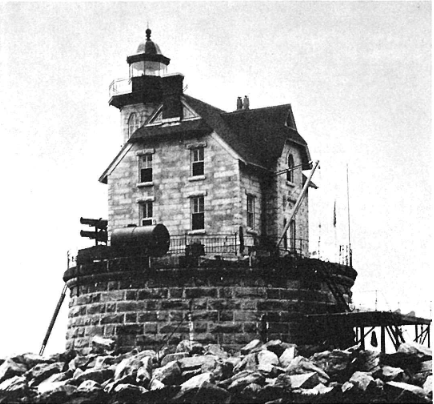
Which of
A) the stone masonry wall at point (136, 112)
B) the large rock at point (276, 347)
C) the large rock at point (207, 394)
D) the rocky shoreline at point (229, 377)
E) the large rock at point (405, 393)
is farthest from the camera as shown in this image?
the stone masonry wall at point (136, 112)

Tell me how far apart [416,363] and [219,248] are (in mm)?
9968

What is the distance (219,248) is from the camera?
3919 centimetres

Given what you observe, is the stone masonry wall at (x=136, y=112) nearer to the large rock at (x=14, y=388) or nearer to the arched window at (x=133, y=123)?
the arched window at (x=133, y=123)

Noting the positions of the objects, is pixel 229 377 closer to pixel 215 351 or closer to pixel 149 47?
pixel 215 351

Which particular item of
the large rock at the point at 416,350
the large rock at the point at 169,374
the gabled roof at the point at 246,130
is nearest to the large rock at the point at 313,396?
the large rock at the point at 169,374

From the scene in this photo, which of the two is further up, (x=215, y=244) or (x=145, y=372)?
(x=215, y=244)

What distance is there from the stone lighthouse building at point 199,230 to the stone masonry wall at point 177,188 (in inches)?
1.5

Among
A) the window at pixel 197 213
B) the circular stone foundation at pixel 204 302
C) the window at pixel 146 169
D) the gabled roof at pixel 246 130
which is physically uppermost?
the gabled roof at pixel 246 130

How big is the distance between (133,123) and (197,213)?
20.5ft

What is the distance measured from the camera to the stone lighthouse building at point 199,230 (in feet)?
121

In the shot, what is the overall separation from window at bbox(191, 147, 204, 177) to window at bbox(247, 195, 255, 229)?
6.89 ft

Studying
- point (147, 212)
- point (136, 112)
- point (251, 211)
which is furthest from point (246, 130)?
point (147, 212)

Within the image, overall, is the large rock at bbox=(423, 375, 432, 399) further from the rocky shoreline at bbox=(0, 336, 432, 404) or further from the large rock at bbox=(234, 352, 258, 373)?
the large rock at bbox=(234, 352, 258, 373)

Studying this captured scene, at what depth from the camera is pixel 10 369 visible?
34.1 metres
